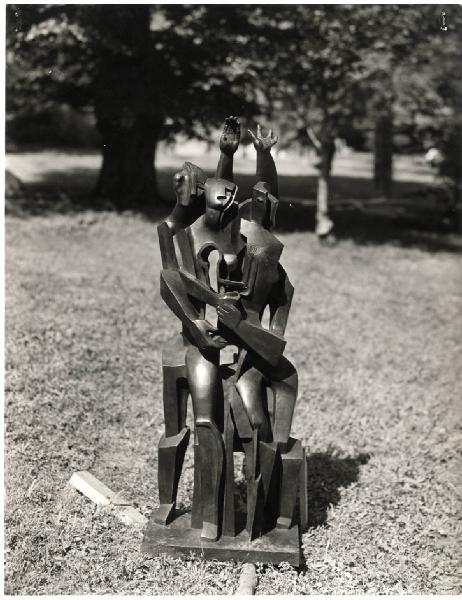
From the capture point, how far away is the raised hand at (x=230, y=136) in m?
3.83

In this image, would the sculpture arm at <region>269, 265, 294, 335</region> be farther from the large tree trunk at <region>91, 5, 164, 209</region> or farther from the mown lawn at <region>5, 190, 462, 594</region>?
the large tree trunk at <region>91, 5, 164, 209</region>

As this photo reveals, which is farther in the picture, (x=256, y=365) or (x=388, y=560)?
(x=388, y=560)

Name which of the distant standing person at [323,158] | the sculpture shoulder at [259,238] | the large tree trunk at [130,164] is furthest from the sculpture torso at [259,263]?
the large tree trunk at [130,164]

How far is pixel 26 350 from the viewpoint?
7590mm

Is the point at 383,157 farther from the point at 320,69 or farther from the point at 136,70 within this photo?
the point at 136,70

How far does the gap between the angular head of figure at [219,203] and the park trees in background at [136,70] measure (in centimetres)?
936

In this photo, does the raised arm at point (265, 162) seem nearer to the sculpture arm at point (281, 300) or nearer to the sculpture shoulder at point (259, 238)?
the sculpture shoulder at point (259, 238)

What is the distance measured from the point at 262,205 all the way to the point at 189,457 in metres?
2.62

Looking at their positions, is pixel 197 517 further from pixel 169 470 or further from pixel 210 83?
pixel 210 83

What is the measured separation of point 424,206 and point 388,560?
718 inches

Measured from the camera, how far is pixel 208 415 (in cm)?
392

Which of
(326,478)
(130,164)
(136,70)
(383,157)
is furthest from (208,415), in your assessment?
(383,157)

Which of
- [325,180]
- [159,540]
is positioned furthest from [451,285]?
[159,540]

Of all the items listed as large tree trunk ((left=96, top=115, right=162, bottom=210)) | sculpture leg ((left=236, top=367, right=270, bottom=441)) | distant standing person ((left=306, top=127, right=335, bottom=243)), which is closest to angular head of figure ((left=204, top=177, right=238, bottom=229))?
sculpture leg ((left=236, top=367, right=270, bottom=441))
